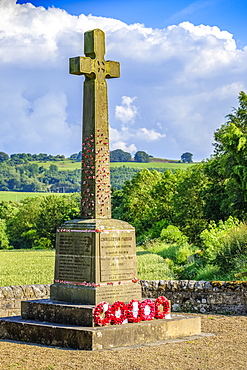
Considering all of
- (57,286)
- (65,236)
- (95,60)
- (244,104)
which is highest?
(244,104)

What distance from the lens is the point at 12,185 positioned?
563 ft

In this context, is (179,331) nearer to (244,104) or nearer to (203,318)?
(203,318)

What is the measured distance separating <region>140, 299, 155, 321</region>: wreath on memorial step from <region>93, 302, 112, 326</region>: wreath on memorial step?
742 millimetres

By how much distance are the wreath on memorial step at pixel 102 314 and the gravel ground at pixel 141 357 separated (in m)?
0.79

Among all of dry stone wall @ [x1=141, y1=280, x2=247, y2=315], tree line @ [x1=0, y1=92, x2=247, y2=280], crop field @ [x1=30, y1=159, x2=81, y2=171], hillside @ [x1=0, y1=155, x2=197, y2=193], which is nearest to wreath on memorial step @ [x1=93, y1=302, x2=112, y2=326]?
dry stone wall @ [x1=141, y1=280, x2=247, y2=315]

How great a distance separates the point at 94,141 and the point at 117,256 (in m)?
2.29

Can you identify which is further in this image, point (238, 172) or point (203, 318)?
point (238, 172)

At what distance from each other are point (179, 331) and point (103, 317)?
5.24 feet

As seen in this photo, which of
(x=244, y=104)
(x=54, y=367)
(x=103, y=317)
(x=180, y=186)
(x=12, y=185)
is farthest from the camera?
(x=12, y=185)

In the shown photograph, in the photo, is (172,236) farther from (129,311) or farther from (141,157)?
(141,157)

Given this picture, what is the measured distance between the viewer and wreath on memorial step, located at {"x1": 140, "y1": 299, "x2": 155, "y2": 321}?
1150cm

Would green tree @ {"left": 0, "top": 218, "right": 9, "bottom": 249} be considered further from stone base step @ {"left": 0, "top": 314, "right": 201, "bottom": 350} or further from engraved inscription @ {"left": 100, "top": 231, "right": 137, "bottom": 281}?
engraved inscription @ {"left": 100, "top": 231, "right": 137, "bottom": 281}

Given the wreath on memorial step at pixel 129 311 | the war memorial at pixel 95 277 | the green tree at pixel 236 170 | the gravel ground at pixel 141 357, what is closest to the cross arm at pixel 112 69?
the war memorial at pixel 95 277

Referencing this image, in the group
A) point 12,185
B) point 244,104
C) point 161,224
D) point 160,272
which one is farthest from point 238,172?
point 12,185
